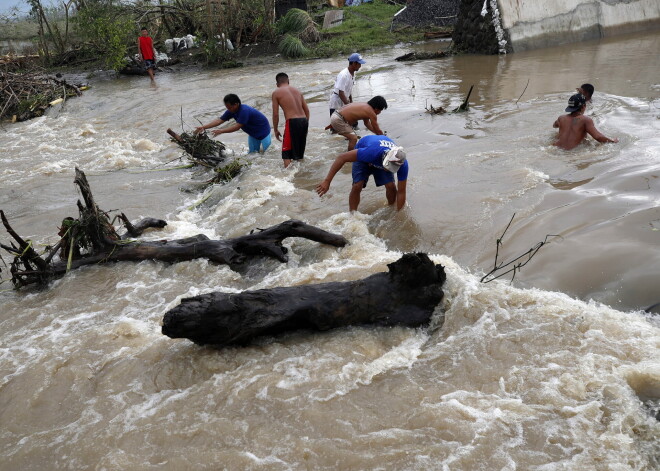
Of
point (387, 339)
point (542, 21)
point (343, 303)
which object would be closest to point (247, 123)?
point (343, 303)

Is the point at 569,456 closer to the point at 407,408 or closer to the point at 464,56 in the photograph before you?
the point at 407,408

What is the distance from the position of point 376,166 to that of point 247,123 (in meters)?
3.53

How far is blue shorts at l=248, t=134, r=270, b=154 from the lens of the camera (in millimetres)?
8852

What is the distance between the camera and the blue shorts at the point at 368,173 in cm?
577

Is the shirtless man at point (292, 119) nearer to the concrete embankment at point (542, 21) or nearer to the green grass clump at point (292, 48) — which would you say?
the concrete embankment at point (542, 21)

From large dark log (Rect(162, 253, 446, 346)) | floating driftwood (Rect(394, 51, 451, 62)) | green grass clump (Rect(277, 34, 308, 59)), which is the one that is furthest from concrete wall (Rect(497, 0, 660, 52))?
large dark log (Rect(162, 253, 446, 346))

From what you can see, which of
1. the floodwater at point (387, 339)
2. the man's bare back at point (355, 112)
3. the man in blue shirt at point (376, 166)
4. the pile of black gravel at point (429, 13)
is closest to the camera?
the floodwater at point (387, 339)

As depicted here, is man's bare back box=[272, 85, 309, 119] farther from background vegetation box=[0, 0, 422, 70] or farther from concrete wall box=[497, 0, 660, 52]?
background vegetation box=[0, 0, 422, 70]

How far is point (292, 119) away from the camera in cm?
791

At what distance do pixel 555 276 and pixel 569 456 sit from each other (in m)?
1.86

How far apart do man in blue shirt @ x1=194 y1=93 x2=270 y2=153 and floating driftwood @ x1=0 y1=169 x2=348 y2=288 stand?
3263 mm

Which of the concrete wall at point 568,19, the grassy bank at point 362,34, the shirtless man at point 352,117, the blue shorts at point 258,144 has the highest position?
the grassy bank at point 362,34

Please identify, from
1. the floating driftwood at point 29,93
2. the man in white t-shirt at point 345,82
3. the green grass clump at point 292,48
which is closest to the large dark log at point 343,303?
the man in white t-shirt at point 345,82

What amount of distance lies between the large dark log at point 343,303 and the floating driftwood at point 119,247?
4.21 feet
